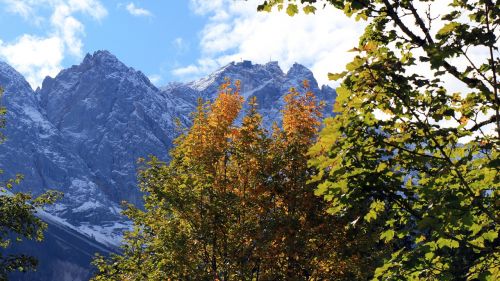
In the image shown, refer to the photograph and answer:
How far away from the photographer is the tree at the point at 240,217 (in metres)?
17.3

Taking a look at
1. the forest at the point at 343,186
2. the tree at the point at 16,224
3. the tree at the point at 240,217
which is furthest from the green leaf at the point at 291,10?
the tree at the point at 16,224

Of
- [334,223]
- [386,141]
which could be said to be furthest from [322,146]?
[334,223]

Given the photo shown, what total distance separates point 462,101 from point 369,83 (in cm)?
207

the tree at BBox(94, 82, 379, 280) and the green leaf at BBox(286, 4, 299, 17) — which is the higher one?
the green leaf at BBox(286, 4, 299, 17)

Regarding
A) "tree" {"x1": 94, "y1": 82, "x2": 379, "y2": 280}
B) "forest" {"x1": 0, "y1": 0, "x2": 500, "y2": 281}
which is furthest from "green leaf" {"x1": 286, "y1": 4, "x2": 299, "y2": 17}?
"tree" {"x1": 94, "y1": 82, "x2": 379, "y2": 280}

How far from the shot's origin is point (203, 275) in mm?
16469

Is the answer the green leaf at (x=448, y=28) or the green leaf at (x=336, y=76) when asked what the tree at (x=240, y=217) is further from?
the green leaf at (x=448, y=28)

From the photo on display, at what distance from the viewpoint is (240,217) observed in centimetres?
1950

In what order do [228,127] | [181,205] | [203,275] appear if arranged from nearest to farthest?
[203,275]
[181,205]
[228,127]

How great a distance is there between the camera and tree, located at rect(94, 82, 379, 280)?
1734cm

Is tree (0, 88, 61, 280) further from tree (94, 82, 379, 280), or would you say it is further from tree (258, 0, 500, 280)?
tree (258, 0, 500, 280)

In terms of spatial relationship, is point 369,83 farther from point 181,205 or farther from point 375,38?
point 181,205

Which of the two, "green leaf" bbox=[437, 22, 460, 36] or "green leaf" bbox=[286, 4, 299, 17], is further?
"green leaf" bbox=[286, 4, 299, 17]

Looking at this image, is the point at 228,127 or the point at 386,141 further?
the point at 228,127
